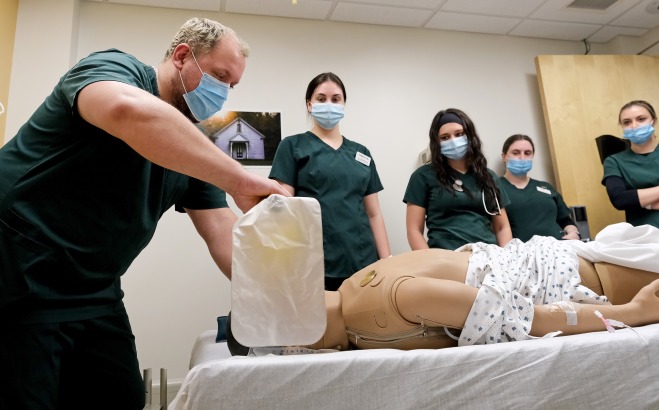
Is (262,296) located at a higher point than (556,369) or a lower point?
higher

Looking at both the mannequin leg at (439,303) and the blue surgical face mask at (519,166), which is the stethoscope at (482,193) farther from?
the mannequin leg at (439,303)

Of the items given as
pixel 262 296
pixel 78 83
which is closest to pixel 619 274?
pixel 262 296

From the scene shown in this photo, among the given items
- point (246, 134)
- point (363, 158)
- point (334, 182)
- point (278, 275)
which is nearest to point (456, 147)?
point (363, 158)

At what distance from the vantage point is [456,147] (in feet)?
7.43

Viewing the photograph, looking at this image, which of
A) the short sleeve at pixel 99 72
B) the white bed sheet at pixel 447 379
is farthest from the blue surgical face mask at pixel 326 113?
the white bed sheet at pixel 447 379

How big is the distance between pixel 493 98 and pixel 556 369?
2.67 m

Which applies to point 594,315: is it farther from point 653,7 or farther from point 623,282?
point 653,7

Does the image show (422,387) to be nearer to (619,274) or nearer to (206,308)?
(619,274)

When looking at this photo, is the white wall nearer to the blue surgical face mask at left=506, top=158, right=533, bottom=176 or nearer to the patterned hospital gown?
the blue surgical face mask at left=506, top=158, right=533, bottom=176

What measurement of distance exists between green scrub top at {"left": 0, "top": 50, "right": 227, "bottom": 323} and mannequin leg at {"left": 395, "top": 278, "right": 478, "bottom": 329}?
672mm

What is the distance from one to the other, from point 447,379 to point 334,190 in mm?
1305

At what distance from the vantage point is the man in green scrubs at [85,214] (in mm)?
858

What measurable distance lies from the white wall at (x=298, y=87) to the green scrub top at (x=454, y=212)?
67 centimetres

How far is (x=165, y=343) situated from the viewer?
249cm
